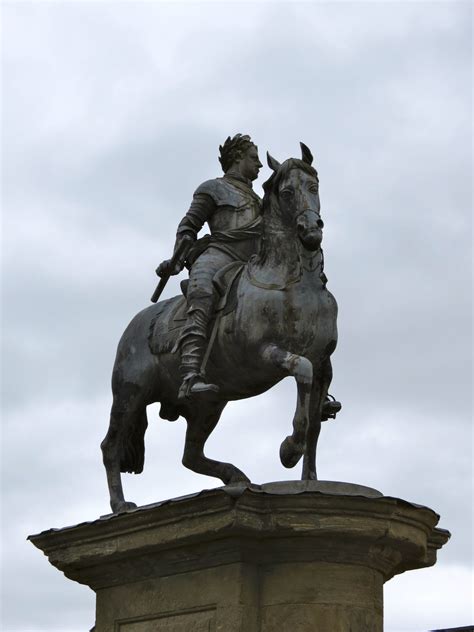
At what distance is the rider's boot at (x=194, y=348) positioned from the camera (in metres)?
11.8

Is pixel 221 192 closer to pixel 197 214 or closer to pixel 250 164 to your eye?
pixel 197 214

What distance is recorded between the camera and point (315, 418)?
12.0 metres

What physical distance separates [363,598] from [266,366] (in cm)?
208

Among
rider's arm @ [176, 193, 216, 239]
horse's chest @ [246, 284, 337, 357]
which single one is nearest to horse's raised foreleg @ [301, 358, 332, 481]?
horse's chest @ [246, 284, 337, 357]

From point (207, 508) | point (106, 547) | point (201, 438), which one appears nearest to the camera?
point (207, 508)

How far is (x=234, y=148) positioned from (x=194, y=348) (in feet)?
7.67

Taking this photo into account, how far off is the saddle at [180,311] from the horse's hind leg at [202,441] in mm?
679

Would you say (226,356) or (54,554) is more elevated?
(226,356)

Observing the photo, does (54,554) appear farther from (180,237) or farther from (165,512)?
(180,237)

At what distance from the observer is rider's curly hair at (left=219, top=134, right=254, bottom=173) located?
1338cm

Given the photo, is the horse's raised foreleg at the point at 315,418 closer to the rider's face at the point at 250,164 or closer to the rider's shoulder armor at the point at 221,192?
the rider's shoulder armor at the point at 221,192

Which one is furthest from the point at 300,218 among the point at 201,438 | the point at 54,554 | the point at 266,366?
the point at 54,554

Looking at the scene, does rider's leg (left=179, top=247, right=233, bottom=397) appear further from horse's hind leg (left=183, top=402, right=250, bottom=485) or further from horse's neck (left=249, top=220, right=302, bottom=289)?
horse's hind leg (left=183, top=402, right=250, bottom=485)

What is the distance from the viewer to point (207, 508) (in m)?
10.6
